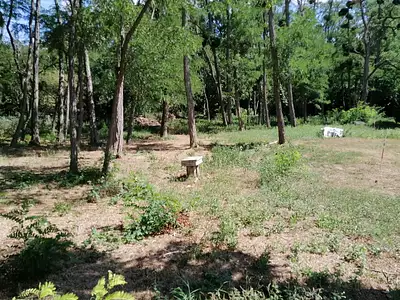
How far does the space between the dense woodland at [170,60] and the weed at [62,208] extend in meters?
1.93

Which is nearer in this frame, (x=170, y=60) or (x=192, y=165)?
(x=192, y=165)

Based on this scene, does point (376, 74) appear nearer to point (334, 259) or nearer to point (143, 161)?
point (143, 161)

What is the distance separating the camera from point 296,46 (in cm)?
1468

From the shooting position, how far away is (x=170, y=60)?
42.3ft

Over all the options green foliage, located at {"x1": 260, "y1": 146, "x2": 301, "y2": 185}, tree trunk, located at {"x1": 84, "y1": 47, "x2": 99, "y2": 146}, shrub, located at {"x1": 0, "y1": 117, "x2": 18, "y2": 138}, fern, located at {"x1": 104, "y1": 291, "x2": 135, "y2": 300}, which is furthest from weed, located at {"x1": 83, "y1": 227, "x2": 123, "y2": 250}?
shrub, located at {"x1": 0, "y1": 117, "x2": 18, "y2": 138}

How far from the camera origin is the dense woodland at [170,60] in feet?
26.7

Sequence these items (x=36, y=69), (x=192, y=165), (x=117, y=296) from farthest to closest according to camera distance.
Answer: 1. (x=36, y=69)
2. (x=192, y=165)
3. (x=117, y=296)

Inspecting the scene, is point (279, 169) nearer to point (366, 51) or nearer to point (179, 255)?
point (179, 255)

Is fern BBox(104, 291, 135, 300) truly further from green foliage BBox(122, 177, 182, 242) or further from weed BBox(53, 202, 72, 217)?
weed BBox(53, 202, 72, 217)

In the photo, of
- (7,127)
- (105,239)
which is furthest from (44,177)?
(7,127)

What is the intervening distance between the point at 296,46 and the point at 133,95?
8014 millimetres

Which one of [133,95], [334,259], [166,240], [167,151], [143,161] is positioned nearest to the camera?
[334,259]

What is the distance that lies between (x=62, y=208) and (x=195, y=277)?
136 inches

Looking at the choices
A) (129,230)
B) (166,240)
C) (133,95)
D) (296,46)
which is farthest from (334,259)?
(296,46)
